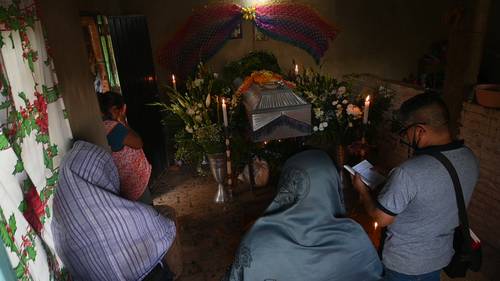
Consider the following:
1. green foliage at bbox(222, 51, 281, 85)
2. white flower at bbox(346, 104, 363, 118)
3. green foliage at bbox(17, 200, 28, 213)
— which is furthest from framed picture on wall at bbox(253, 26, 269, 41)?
green foliage at bbox(17, 200, 28, 213)

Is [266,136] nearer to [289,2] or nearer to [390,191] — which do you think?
[390,191]

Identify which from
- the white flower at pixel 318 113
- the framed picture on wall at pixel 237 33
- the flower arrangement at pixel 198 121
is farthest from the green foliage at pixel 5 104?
the framed picture on wall at pixel 237 33

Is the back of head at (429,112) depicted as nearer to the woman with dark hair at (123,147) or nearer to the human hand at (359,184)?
the human hand at (359,184)

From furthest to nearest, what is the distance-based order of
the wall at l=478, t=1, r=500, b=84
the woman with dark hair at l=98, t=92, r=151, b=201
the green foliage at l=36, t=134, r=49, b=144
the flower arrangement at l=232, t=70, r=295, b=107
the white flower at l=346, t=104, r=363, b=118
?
the wall at l=478, t=1, r=500, b=84 < the flower arrangement at l=232, t=70, r=295, b=107 < the white flower at l=346, t=104, r=363, b=118 < the woman with dark hair at l=98, t=92, r=151, b=201 < the green foliage at l=36, t=134, r=49, b=144

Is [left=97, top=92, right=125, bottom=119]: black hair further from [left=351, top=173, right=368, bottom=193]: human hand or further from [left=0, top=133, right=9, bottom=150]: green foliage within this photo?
[left=351, top=173, right=368, bottom=193]: human hand

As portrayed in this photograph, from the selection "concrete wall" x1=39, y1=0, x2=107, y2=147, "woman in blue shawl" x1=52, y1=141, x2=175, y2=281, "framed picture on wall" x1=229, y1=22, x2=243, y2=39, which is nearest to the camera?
"woman in blue shawl" x1=52, y1=141, x2=175, y2=281

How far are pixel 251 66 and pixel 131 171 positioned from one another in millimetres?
2731

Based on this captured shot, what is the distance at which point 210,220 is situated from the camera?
3.44 m

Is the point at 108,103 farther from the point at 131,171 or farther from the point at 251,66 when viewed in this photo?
the point at 251,66

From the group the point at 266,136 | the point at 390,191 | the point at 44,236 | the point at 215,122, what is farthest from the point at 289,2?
the point at 44,236

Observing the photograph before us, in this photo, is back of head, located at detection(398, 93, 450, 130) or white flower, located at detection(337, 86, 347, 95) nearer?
back of head, located at detection(398, 93, 450, 130)

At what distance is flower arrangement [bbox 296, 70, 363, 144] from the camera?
10.3 feet

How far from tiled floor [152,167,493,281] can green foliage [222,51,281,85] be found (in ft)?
5.43

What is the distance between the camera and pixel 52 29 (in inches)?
63.2
